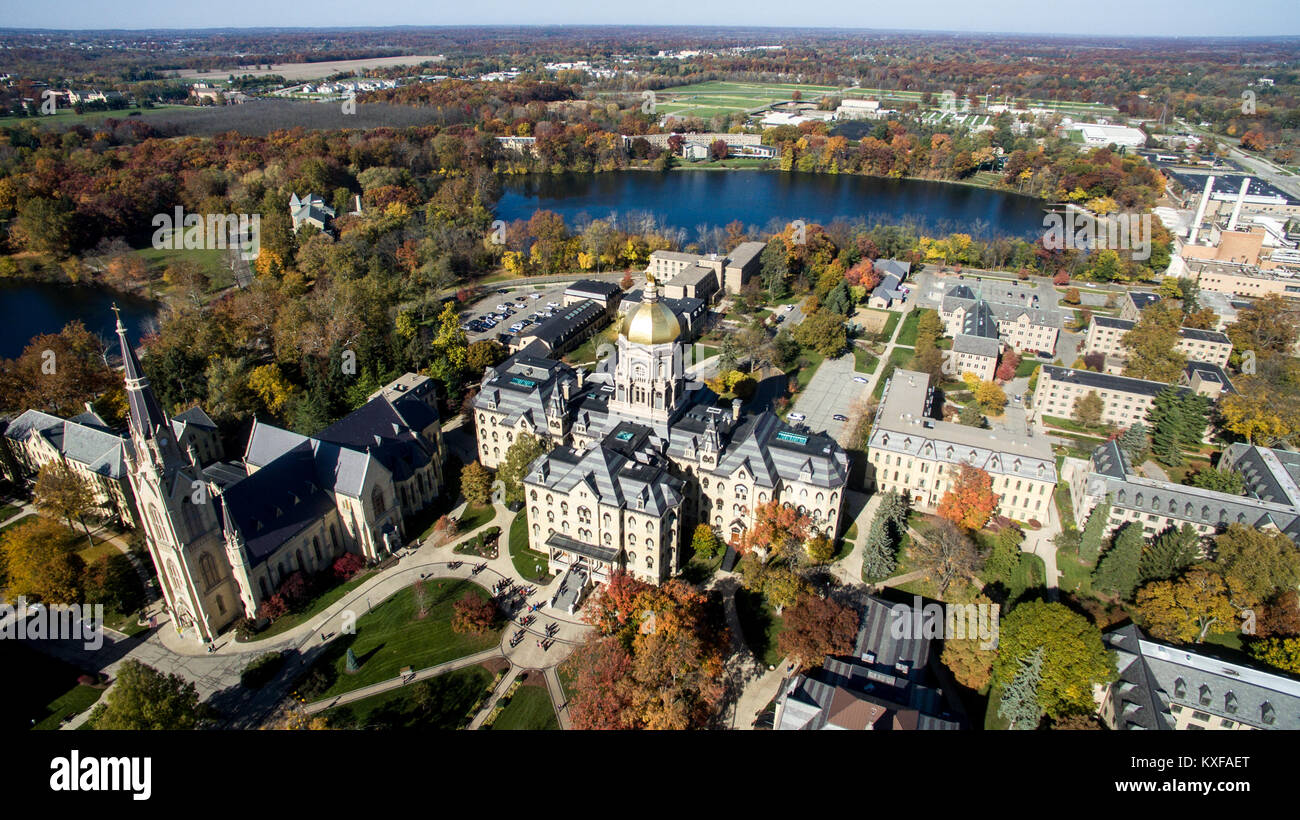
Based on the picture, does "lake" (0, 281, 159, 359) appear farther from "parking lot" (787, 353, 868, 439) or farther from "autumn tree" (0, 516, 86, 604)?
"parking lot" (787, 353, 868, 439)

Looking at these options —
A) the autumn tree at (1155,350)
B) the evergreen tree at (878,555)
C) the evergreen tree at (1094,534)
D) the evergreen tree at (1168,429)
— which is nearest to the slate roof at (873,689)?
the evergreen tree at (878,555)

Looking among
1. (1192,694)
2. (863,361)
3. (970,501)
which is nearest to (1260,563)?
(1192,694)

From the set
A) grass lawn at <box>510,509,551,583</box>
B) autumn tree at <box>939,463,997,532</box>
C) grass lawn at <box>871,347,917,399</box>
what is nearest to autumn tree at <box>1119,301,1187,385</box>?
grass lawn at <box>871,347,917,399</box>

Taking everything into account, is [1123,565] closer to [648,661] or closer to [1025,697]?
[1025,697]

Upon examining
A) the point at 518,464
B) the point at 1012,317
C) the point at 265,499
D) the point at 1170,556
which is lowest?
the point at 1170,556
